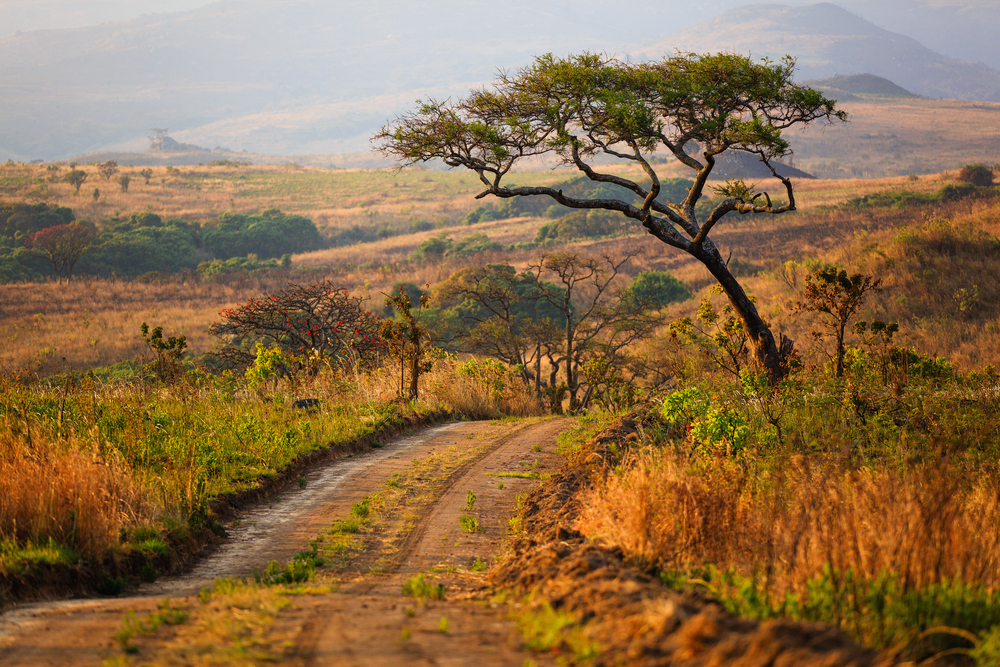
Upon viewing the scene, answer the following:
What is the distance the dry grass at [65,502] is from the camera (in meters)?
4.90

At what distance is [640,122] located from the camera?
12.4 metres

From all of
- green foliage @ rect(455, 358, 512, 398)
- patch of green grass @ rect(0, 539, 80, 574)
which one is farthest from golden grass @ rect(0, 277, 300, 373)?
patch of green grass @ rect(0, 539, 80, 574)

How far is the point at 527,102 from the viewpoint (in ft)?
42.1

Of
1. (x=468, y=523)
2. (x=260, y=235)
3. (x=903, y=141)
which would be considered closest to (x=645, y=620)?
(x=468, y=523)

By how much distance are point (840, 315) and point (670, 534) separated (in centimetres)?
903

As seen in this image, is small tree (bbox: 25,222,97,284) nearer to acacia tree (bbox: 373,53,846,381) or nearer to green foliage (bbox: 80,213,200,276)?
green foliage (bbox: 80,213,200,276)

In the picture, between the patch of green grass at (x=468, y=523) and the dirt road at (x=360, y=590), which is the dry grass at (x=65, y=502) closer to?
the dirt road at (x=360, y=590)

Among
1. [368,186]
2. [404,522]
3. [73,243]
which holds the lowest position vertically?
[404,522]

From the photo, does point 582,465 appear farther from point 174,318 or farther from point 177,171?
point 177,171

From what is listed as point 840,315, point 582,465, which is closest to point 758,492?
point 582,465

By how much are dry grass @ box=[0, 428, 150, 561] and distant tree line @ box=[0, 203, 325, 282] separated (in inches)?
1766

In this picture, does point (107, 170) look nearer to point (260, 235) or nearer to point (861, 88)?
point (260, 235)

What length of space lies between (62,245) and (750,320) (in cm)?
4757

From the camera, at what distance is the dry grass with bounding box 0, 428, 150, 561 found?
4898mm
